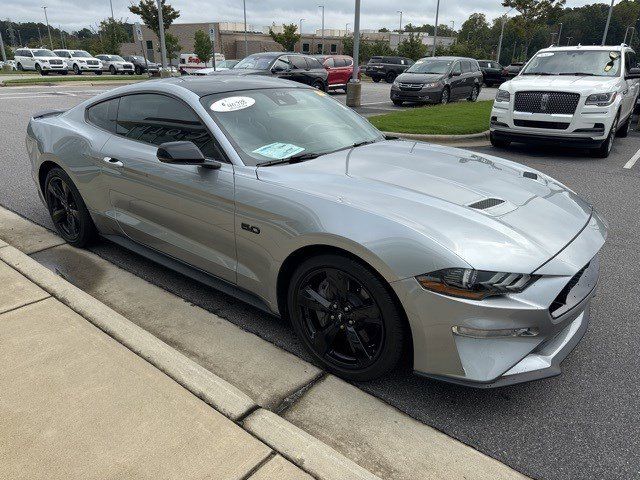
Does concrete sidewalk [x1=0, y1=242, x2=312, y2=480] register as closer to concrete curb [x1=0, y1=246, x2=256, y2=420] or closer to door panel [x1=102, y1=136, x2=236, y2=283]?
concrete curb [x1=0, y1=246, x2=256, y2=420]

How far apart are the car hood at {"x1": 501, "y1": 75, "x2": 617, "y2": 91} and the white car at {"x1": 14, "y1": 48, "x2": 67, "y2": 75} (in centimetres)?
3517

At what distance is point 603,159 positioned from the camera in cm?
871

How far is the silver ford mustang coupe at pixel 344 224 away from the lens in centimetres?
221

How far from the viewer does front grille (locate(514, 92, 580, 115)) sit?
27.1 ft

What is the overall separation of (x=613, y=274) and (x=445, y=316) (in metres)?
2.56

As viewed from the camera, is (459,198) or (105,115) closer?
(459,198)

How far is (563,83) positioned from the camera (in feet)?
28.0

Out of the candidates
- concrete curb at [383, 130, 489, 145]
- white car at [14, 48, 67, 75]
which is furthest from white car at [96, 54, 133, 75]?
concrete curb at [383, 130, 489, 145]

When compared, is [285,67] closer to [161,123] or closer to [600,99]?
[600,99]

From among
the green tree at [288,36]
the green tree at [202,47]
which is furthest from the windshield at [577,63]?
the green tree at [288,36]

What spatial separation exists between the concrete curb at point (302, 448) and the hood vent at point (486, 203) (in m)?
1.37

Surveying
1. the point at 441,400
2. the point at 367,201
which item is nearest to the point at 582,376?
the point at 441,400

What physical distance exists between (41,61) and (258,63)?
25.6m

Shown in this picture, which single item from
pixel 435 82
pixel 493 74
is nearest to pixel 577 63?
pixel 435 82
